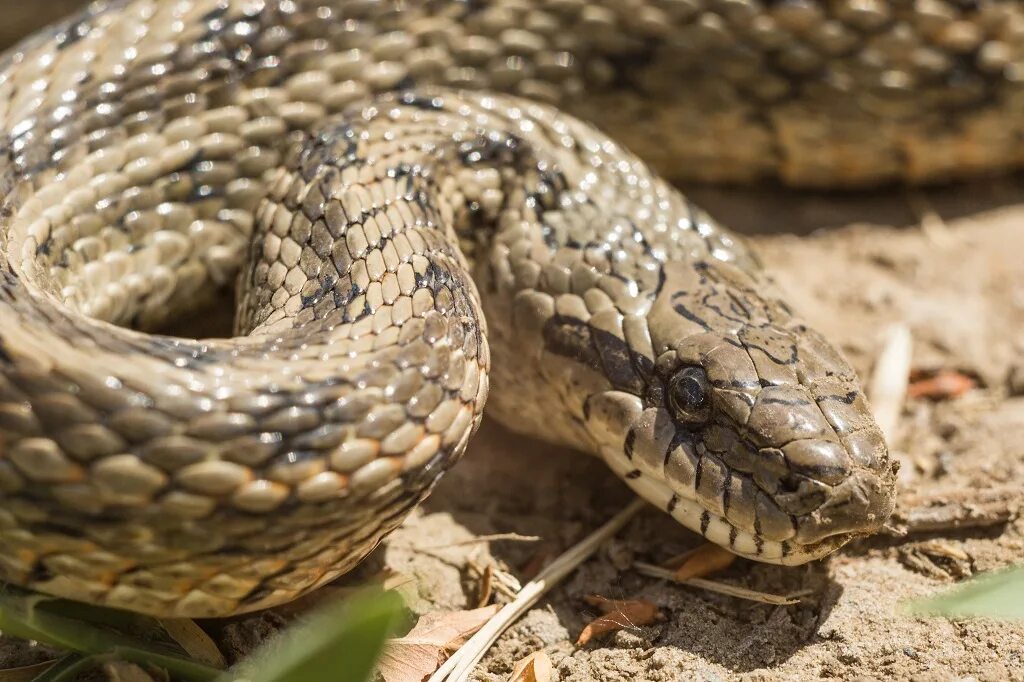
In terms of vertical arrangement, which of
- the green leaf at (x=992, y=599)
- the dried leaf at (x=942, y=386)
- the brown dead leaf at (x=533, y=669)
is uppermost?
the green leaf at (x=992, y=599)

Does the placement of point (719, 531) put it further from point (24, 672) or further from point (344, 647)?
point (24, 672)

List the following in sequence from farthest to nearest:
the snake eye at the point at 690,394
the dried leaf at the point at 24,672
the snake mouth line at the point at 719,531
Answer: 1. the snake eye at the point at 690,394
2. the snake mouth line at the point at 719,531
3. the dried leaf at the point at 24,672

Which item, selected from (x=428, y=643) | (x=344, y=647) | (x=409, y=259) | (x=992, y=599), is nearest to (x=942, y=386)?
(x=992, y=599)

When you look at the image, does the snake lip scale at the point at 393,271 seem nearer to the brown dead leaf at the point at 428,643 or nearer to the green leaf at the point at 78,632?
the green leaf at the point at 78,632

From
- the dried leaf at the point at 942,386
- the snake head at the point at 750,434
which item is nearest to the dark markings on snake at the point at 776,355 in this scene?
the snake head at the point at 750,434

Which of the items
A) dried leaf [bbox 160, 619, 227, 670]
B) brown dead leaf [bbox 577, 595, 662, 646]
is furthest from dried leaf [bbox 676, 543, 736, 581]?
dried leaf [bbox 160, 619, 227, 670]

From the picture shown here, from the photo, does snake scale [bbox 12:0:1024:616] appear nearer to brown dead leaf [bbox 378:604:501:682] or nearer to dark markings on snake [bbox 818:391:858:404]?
dark markings on snake [bbox 818:391:858:404]
